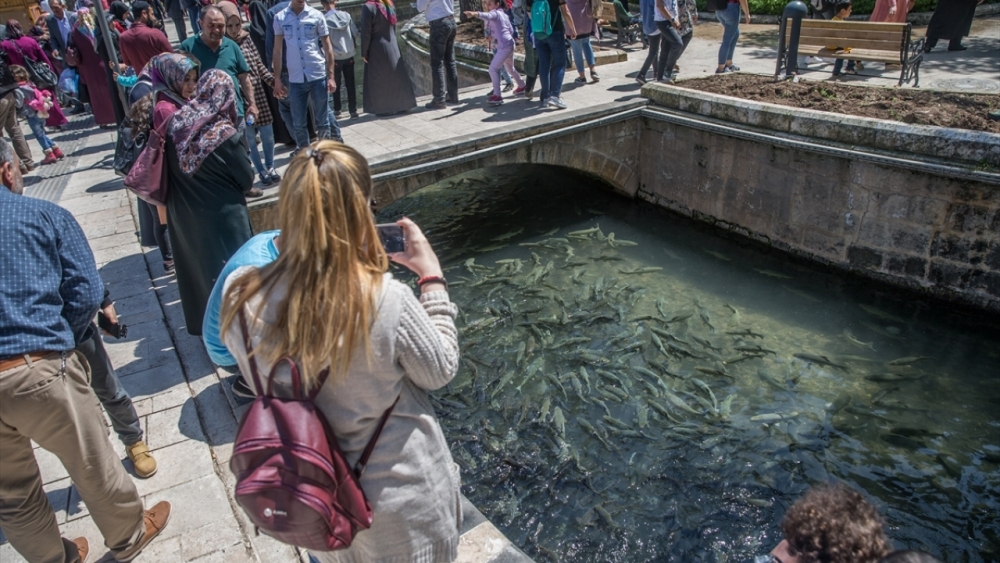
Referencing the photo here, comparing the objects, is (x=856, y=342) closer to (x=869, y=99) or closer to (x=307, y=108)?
(x=869, y=99)

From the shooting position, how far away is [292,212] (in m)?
1.71

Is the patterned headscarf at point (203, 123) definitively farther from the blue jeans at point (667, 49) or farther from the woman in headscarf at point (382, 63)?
the blue jeans at point (667, 49)

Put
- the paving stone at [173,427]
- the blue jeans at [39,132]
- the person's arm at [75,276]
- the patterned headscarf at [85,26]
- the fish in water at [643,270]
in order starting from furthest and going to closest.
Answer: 1. the patterned headscarf at [85,26]
2. the blue jeans at [39,132]
3. the fish in water at [643,270]
4. the paving stone at [173,427]
5. the person's arm at [75,276]

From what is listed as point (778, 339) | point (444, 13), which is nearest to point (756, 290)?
point (778, 339)

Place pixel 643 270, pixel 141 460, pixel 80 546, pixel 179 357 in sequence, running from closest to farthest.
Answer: pixel 80 546 → pixel 141 460 → pixel 179 357 → pixel 643 270

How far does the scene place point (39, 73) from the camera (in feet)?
36.6

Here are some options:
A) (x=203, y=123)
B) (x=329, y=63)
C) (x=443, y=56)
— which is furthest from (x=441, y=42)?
(x=203, y=123)

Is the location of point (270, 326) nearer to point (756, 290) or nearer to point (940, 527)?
point (940, 527)

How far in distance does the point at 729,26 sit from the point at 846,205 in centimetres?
378

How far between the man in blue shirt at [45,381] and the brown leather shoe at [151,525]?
59mm

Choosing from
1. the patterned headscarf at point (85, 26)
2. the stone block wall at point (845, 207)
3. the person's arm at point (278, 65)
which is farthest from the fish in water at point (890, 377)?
the patterned headscarf at point (85, 26)

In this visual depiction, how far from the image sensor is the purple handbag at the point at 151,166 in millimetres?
4145

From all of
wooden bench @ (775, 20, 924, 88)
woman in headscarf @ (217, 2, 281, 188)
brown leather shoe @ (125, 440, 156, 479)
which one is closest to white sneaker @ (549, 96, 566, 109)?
wooden bench @ (775, 20, 924, 88)

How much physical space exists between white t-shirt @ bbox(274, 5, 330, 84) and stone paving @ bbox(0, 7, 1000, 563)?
1.23 m
